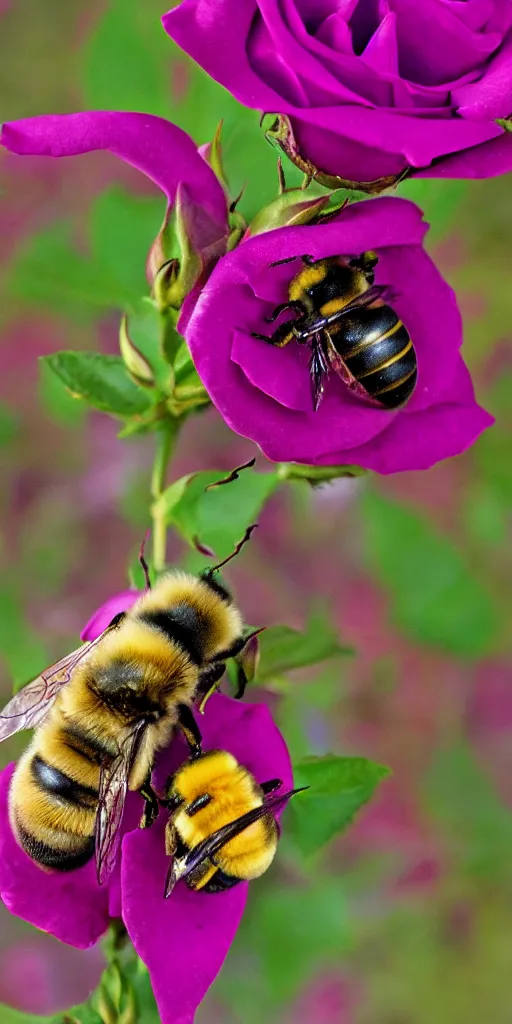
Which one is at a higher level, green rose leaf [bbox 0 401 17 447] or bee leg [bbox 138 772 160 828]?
bee leg [bbox 138 772 160 828]

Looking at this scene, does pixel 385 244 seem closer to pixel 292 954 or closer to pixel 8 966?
pixel 292 954

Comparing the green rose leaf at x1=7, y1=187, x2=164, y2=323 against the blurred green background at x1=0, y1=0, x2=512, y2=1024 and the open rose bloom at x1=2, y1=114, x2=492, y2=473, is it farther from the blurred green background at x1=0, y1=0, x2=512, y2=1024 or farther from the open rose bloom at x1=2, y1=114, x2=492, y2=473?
the open rose bloom at x1=2, y1=114, x2=492, y2=473

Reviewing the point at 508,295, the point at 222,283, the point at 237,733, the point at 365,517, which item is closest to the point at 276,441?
the point at 222,283

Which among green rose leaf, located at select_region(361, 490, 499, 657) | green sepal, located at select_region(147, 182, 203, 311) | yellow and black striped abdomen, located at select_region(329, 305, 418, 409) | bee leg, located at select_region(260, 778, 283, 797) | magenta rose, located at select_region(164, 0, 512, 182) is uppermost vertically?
magenta rose, located at select_region(164, 0, 512, 182)

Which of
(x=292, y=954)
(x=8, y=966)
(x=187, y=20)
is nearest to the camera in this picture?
(x=187, y=20)

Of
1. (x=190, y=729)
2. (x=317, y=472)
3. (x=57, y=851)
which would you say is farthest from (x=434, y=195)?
(x=57, y=851)

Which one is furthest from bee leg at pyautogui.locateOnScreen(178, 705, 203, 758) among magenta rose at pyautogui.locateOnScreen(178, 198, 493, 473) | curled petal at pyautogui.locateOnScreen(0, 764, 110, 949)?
magenta rose at pyautogui.locateOnScreen(178, 198, 493, 473)
